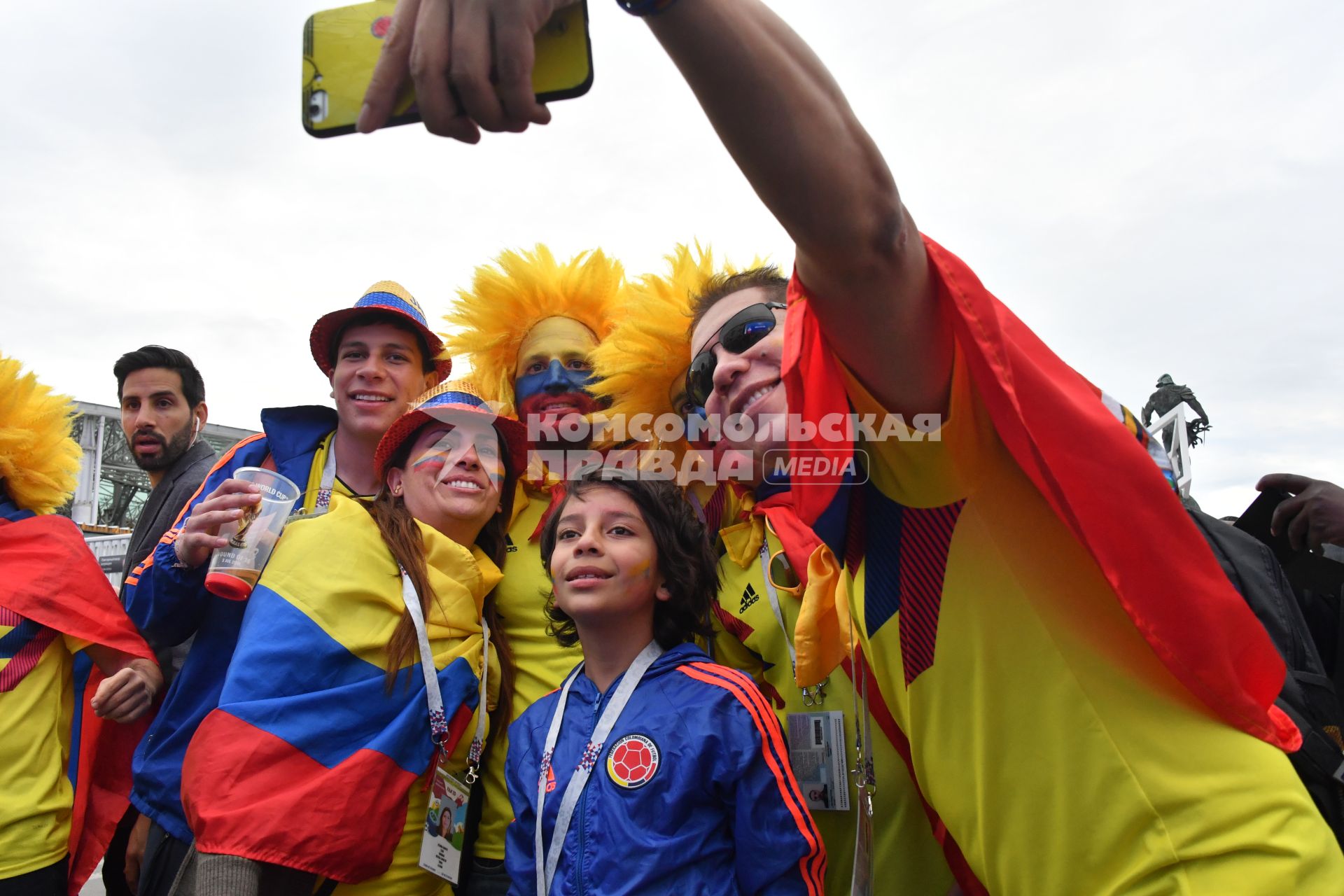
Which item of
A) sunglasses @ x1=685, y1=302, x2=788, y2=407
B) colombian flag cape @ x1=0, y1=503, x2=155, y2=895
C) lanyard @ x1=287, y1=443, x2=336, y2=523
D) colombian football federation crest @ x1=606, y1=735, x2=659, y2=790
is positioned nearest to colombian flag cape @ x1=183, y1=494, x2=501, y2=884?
lanyard @ x1=287, y1=443, x2=336, y2=523

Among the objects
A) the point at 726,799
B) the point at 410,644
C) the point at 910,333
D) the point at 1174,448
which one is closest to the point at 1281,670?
the point at 910,333

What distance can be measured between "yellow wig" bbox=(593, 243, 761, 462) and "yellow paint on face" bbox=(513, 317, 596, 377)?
0.97 ft

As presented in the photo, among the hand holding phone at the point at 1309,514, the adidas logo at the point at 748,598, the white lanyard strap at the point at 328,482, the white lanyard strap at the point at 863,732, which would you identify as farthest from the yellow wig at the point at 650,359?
the hand holding phone at the point at 1309,514

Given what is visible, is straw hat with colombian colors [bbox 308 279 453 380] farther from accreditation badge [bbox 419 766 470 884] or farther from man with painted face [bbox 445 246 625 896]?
accreditation badge [bbox 419 766 470 884]

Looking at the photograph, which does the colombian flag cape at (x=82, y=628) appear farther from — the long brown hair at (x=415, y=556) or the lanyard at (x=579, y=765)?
the lanyard at (x=579, y=765)

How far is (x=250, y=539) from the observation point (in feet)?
7.36

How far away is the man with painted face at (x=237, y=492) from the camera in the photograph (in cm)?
224

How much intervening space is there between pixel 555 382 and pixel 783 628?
1.45 meters

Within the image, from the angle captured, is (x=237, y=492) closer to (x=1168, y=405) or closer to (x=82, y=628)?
(x=82, y=628)

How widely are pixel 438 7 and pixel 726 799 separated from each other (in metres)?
1.58

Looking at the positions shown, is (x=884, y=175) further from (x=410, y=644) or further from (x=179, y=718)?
(x=179, y=718)

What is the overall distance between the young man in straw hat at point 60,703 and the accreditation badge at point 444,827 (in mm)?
990

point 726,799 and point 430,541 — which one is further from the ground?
point 430,541

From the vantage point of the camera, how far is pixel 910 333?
95 centimetres
